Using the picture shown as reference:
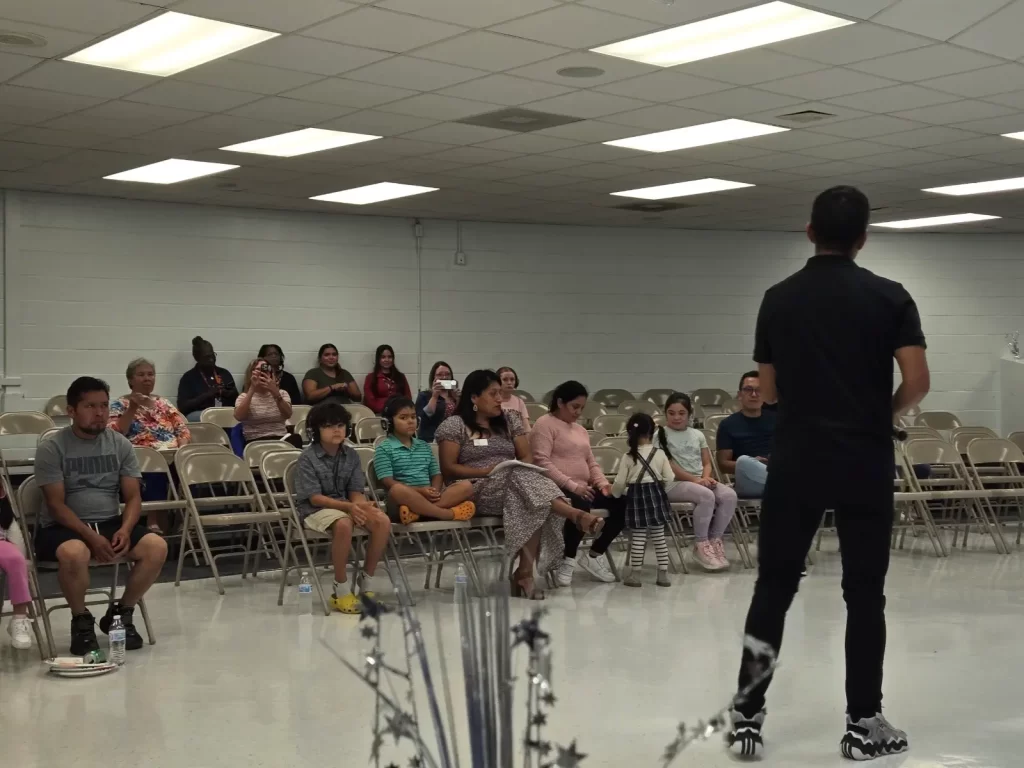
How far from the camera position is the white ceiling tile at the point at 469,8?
5.38m

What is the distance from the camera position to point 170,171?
31.8ft

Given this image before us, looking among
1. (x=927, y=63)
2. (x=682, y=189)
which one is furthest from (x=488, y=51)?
(x=682, y=189)

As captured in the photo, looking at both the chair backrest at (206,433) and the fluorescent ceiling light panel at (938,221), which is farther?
the fluorescent ceiling light panel at (938,221)

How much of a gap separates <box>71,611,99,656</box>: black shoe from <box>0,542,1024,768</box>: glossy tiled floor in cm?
18

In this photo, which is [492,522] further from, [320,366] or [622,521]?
[320,366]

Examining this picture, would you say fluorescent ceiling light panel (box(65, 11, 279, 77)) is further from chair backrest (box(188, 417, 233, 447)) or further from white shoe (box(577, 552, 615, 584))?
white shoe (box(577, 552, 615, 584))

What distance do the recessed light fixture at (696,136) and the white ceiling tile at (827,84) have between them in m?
0.86

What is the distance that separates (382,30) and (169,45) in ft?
3.73

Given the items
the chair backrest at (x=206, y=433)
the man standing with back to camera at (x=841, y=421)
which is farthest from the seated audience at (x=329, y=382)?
the man standing with back to camera at (x=841, y=421)

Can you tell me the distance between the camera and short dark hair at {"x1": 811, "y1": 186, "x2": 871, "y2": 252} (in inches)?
135

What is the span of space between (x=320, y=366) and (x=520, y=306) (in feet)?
7.71

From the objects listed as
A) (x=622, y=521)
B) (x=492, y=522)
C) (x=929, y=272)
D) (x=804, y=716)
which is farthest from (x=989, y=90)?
(x=929, y=272)

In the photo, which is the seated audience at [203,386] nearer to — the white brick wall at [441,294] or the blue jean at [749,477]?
the white brick wall at [441,294]

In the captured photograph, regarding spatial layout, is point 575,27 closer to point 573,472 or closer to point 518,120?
point 518,120
